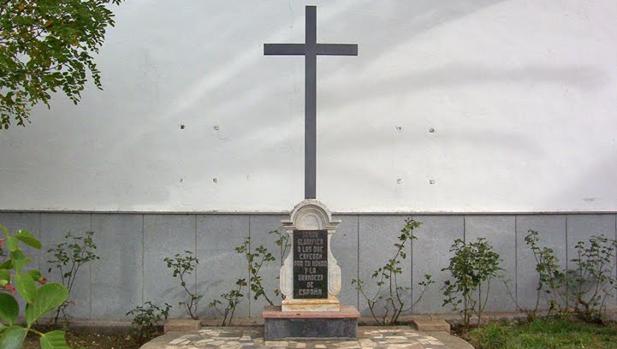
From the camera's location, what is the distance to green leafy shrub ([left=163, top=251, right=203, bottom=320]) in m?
8.16

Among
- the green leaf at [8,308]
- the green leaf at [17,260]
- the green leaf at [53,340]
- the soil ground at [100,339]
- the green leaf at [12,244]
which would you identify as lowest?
the soil ground at [100,339]

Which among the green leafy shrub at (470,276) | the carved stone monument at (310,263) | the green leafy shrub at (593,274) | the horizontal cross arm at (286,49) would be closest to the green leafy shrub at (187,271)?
the carved stone monument at (310,263)

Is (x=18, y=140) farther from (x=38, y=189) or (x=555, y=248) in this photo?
(x=555, y=248)

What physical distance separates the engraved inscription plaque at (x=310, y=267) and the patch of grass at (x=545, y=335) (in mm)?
1920

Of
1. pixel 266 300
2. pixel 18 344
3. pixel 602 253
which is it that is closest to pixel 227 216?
pixel 266 300

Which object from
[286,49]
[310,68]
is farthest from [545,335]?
[286,49]

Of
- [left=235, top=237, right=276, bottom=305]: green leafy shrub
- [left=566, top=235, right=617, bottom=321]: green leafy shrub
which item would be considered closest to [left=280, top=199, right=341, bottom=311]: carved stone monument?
[left=235, top=237, right=276, bottom=305]: green leafy shrub

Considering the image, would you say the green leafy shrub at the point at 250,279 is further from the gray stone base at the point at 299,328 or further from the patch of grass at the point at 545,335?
the patch of grass at the point at 545,335

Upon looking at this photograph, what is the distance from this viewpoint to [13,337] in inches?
44.8

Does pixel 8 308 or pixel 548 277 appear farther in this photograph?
pixel 548 277

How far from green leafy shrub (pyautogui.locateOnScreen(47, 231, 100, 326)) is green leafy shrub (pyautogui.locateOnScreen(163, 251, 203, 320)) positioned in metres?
1.01

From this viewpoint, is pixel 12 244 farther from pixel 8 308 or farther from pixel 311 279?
pixel 311 279

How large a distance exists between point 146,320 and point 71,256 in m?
1.48

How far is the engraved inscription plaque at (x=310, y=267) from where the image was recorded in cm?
697
